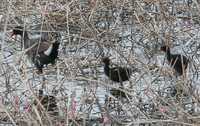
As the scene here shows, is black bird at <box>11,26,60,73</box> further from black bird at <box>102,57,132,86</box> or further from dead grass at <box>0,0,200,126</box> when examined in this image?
black bird at <box>102,57,132,86</box>

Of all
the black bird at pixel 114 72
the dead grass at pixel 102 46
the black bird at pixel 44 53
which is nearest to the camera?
the dead grass at pixel 102 46

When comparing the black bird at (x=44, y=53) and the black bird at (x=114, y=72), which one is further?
the black bird at (x=44, y=53)

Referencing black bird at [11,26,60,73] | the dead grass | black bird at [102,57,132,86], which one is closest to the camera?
the dead grass

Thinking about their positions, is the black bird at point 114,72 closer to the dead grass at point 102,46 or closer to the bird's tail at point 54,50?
the dead grass at point 102,46

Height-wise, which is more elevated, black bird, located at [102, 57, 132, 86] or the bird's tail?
the bird's tail

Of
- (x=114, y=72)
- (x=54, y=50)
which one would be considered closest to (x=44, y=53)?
(x=54, y=50)

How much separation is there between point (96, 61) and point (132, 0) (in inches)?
57.7

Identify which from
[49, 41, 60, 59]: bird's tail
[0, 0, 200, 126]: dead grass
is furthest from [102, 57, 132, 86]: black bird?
[49, 41, 60, 59]: bird's tail

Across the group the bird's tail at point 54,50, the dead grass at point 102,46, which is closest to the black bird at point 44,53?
the bird's tail at point 54,50

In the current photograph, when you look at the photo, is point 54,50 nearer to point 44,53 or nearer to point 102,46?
point 44,53

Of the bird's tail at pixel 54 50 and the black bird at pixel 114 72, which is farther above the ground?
the bird's tail at pixel 54 50

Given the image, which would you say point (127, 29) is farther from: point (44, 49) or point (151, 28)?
point (44, 49)

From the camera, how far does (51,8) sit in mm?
12172

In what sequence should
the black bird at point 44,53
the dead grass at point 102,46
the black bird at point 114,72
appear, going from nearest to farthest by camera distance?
the dead grass at point 102,46, the black bird at point 114,72, the black bird at point 44,53
